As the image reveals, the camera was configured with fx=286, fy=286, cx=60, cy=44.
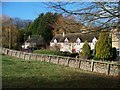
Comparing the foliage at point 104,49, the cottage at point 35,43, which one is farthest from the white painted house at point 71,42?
the foliage at point 104,49

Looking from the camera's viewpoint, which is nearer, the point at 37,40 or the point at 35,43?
the point at 37,40

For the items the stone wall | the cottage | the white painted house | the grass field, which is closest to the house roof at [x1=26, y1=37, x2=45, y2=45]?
the cottage

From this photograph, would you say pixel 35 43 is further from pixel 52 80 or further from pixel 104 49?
pixel 52 80

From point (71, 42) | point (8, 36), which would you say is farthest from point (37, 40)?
point (71, 42)

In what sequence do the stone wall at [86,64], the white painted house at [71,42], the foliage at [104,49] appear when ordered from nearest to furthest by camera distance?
the stone wall at [86,64] < the foliage at [104,49] < the white painted house at [71,42]

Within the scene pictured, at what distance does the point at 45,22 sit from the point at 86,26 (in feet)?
6.49

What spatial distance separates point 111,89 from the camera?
1243cm

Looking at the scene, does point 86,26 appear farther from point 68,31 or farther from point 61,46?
point 61,46

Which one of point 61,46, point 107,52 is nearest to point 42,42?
point 61,46

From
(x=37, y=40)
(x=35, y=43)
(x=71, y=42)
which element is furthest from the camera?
(x=35, y=43)

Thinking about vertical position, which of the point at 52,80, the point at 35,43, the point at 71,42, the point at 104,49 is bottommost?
the point at 52,80

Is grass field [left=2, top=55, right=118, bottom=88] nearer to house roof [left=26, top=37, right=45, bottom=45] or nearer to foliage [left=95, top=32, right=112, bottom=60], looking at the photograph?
foliage [left=95, top=32, right=112, bottom=60]

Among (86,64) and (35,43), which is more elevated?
(35,43)

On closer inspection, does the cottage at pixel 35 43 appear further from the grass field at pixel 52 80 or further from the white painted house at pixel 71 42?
the grass field at pixel 52 80
